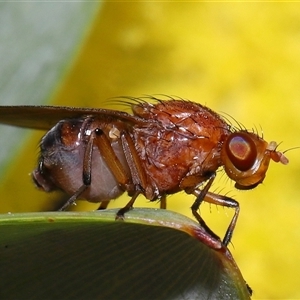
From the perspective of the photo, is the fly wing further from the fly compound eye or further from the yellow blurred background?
the fly compound eye

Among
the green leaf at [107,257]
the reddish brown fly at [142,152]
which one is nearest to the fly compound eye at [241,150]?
the reddish brown fly at [142,152]

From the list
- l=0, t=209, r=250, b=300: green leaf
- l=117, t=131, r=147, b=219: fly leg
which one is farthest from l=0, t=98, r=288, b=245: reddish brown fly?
l=0, t=209, r=250, b=300: green leaf

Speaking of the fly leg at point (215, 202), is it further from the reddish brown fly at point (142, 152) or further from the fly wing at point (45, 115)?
the fly wing at point (45, 115)

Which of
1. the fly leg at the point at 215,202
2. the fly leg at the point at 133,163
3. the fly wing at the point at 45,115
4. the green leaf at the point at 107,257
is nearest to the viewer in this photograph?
the green leaf at the point at 107,257

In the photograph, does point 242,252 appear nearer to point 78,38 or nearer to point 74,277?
point 78,38

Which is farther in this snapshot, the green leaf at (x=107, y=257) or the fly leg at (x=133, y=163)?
the fly leg at (x=133, y=163)

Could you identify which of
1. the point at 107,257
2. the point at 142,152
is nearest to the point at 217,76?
the point at 142,152

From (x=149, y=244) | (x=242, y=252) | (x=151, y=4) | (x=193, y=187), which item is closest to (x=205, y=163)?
(x=193, y=187)
